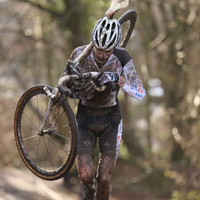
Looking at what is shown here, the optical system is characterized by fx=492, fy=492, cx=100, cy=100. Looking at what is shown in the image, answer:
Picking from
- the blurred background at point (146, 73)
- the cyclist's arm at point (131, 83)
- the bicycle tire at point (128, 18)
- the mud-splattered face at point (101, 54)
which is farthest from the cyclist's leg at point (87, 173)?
the blurred background at point (146, 73)

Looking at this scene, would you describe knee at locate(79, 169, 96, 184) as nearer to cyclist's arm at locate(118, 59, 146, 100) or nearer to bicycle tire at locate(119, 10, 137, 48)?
cyclist's arm at locate(118, 59, 146, 100)

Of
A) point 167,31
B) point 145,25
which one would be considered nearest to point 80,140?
point 167,31

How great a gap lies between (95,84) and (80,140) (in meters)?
0.83

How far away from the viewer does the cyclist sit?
20.7 ft

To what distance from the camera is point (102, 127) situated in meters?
6.73

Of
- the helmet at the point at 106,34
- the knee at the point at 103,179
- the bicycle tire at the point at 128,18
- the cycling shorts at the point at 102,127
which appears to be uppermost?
the bicycle tire at the point at 128,18

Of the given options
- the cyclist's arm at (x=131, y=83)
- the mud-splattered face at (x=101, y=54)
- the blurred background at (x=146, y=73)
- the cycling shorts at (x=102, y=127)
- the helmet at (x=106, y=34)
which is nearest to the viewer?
→ the helmet at (x=106, y=34)

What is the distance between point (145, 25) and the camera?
58.4 feet

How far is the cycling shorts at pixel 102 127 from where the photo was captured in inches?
261

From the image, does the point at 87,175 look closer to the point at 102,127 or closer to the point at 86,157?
the point at 86,157

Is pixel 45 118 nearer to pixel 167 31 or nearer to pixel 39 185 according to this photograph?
pixel 167 31

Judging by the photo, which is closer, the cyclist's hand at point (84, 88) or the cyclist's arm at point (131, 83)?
the cyclist's hand at point (84, 88)

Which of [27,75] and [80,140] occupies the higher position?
[27,75]

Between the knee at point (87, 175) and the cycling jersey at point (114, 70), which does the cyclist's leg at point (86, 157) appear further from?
the cycling jersey at point (114, 70)
